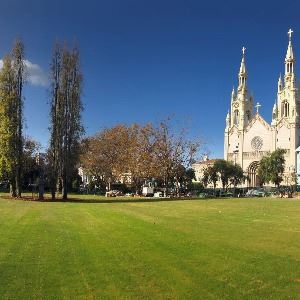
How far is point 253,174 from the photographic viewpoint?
12850 cm

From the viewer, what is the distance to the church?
120562mm

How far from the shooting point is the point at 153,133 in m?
72.4

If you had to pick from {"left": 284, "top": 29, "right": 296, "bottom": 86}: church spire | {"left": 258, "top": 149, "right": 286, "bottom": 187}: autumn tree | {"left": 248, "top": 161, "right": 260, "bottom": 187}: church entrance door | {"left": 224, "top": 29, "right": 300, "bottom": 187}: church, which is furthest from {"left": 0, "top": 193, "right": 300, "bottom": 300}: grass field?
{"left": 284, "top": 29, "right": 296, "bottom": 86}: church spire

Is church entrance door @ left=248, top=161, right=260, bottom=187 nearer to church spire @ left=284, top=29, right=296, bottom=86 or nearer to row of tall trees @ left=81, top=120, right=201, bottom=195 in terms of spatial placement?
church spire @ left=284, top=29, right=296, bottom=86

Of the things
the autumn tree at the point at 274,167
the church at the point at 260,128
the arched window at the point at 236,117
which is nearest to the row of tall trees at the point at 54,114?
the autumn tree at the point at 274,167

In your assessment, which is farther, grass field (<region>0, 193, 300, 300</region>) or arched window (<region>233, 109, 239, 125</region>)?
arched window (<region>233, 109, 239, 125</region>)

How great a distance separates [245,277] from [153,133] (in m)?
63.2

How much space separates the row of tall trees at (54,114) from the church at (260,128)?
76587mm

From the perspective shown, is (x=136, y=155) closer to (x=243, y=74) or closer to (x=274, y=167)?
(x=274, y=167)

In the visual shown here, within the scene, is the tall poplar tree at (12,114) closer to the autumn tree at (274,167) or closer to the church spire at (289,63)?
the autumn tree at (274,167)

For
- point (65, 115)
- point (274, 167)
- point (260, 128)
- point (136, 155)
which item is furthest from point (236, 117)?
point (65, 115)

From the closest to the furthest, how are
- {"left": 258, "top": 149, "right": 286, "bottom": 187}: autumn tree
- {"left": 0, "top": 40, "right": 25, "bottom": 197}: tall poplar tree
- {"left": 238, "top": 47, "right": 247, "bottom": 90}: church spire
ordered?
{"left": 0, "top": 40, "right": 25, "bottom": 197}: tall poplar tree < {"left": 258, "top": 149, "right": 286, "bottom": 187}: autumn tree < {"left": 238, "top": 47, "right": 247, "bottom": 90}: church spire

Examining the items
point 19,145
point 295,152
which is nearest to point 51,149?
point 19,145

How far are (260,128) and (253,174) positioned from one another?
13.9 meters
